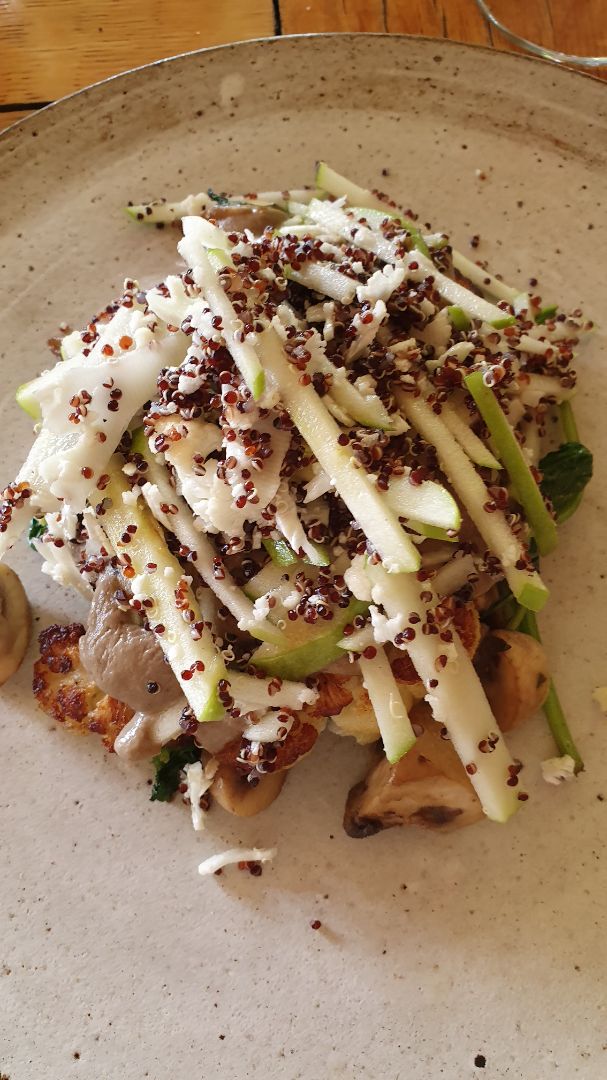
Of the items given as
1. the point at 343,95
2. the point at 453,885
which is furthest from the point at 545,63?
the point at 453,885

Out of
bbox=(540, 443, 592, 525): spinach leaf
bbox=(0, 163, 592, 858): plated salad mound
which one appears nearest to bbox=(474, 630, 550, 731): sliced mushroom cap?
bbox=(0, 163, 592, 858): plated salad mound

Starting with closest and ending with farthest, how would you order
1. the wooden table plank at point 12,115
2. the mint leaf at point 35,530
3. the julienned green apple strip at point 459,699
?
the julienned green apple strip at point 459,699 → the mint leaf at point 35,530 → the wooden table plank at point 12,115

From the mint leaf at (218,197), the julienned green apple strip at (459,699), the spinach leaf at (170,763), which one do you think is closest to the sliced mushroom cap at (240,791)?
the spinach leaf at (170,763)

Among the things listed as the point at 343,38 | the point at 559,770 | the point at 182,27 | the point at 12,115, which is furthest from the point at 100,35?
the point at 559,770

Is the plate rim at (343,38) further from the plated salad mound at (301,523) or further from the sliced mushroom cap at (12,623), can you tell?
the sliced mushroom cap at (12,623)

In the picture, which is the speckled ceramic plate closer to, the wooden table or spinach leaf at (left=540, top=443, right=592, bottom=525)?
spinach leaf at (left=540, top=443, right=592, bottom=525)

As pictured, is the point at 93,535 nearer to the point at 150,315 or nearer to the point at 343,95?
the point at 150,315

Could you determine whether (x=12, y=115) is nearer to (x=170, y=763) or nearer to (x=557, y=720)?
(x=170, y=763)
